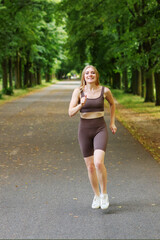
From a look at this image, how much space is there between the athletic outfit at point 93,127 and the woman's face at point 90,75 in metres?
0.18

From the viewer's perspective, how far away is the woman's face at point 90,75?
5273mm

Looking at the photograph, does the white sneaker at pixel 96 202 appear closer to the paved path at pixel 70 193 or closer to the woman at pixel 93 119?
the woman at pixel 93 119

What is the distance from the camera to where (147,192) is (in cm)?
621

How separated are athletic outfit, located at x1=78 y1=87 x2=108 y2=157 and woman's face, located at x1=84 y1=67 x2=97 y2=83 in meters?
0.18

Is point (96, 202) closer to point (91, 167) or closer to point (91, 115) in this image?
point (91, 167)

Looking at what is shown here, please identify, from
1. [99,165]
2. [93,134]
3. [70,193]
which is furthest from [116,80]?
[99,165]

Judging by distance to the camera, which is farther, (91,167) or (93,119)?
(91,167)

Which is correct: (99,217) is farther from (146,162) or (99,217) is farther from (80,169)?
(146,162)

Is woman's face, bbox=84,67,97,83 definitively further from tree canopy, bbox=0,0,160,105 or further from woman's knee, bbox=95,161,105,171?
tree canopy, bbox=0,0,160,105

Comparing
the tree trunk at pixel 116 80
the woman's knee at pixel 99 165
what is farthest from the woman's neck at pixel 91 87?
the tree trunk at pixel 116 80

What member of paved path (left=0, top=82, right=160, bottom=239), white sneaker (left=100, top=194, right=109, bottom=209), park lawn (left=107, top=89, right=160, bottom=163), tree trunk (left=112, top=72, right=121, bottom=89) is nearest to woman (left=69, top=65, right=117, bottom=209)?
white sneaker (left=100, top=194, right=109, bottom=209)

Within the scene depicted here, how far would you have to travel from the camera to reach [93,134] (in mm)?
5371

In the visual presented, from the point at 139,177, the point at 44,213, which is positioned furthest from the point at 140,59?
the point at 44,213

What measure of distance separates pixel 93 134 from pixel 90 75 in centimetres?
75
